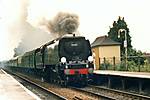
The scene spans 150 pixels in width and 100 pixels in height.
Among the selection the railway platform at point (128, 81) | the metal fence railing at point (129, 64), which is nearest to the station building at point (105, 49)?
the metal fence railing at point (129, 64)

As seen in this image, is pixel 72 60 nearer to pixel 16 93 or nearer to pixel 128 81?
pixel 128 81

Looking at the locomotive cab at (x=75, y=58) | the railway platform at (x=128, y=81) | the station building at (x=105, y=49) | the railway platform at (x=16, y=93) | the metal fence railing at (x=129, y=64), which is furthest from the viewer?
the station building at (x=105, y=49)

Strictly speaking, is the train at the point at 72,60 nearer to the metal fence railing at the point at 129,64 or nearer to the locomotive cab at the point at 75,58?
the locomotive cab at the point at 75,58

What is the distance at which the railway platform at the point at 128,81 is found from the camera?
62.6 ft

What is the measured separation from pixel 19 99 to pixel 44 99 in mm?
2337

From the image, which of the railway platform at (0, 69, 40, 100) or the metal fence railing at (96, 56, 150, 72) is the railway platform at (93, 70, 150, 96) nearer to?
the metal fence railing at (96, 56, 150, 72)

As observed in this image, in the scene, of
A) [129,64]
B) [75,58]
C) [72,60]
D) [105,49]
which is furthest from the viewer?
[105,49]

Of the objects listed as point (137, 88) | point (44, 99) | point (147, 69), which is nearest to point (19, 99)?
point (44, 99)

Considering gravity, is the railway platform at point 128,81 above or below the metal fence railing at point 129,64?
below

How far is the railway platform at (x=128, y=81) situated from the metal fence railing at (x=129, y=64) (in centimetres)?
176

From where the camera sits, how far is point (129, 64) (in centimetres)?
2820

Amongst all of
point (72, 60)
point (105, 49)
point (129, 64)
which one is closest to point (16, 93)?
point (72, 60)

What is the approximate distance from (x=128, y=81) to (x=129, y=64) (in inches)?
264

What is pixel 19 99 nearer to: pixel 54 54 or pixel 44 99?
pixel 44 99
